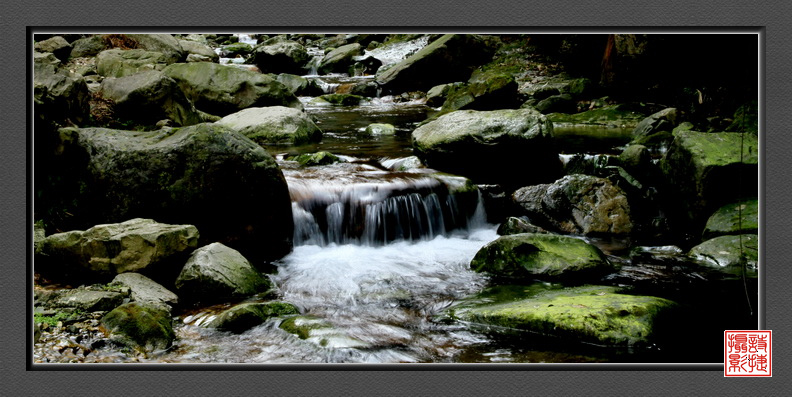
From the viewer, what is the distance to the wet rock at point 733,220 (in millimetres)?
6254

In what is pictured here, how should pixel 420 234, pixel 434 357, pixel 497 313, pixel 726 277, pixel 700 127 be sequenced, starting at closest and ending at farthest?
pixel 434 357, pixel 497 313, pixel 726 277, pixel 420 234, pixel 700 127

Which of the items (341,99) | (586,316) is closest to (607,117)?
(341,99)

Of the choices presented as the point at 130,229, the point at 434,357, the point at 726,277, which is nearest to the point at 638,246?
the point at 726,277

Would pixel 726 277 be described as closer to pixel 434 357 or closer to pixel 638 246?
pixel 638 246

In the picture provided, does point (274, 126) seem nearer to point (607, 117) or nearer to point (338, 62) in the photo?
point (607, 117)

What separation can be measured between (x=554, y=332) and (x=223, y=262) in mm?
2959

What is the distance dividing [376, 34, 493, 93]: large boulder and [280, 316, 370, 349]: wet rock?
1652cm

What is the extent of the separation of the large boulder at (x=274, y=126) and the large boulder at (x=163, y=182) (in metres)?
5.38

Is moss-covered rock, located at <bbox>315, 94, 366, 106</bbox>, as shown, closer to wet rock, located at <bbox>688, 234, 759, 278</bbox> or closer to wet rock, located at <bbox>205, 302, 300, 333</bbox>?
wet rock, located at <bbox>688, 234, 759, 278</bbox>

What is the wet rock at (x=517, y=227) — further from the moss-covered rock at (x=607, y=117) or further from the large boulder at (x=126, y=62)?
the large boulder at (x=126, y=62)

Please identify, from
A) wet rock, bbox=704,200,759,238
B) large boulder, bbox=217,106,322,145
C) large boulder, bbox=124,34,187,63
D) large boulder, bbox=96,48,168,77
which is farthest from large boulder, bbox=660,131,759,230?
large boulder, bbox=124,34,187,63

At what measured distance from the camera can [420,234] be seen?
752cm

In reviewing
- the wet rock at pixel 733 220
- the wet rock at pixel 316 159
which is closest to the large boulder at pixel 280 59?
the wet rock at pixel 316 159

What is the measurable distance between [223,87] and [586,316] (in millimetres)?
11489
